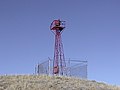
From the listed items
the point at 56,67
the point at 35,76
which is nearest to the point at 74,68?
the point at 56,67

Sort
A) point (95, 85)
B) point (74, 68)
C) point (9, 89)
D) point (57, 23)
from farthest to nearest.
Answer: point (57, 23) → point (74, 68) → point (95, 85) → point (9, 89)

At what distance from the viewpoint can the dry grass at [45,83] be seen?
27969 millimetres

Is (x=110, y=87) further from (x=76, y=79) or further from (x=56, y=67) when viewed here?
(x=56, y=67)

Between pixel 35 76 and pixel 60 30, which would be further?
pixel 60 30

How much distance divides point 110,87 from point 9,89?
7846 mm

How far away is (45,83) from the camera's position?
94.8ft

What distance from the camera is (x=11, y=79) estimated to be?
30.2 metres

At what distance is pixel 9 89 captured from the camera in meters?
27.4

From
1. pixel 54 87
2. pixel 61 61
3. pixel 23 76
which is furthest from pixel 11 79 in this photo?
pixel 61 61

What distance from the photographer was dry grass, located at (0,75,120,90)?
1101 inches

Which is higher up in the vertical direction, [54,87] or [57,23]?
[57,23]

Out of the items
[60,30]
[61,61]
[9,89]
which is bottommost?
[9,89]

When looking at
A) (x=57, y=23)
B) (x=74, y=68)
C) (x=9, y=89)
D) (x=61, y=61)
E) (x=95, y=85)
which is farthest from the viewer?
(x=57, y=23)

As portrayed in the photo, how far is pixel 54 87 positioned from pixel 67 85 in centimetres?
127
